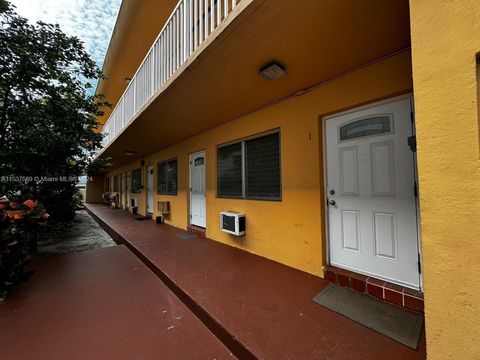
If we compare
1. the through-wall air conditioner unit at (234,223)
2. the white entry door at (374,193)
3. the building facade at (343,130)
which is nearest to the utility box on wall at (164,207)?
the building facade at (343,130)

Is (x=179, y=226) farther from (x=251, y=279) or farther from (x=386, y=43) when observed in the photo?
(x=386, y=43)

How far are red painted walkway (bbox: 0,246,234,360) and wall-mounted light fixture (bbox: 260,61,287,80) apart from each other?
2613 millimetres

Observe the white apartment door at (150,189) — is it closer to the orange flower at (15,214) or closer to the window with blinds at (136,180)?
the window with blinds at (136,180)

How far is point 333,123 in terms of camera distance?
8.47 feet

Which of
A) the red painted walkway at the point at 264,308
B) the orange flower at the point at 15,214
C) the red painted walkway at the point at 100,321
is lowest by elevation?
the red painted walkway at the point at 100,321

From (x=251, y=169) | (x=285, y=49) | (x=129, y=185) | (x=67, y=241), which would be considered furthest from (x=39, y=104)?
(x=129, y=185)

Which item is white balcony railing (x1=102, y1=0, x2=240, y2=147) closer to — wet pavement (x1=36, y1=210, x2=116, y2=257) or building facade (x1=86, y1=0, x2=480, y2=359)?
building facade (x1=86, y1=0, x2=480, y2=359)

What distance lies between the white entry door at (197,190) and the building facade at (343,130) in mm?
286

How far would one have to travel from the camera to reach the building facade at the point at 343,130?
33.9 inches

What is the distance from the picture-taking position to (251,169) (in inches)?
145

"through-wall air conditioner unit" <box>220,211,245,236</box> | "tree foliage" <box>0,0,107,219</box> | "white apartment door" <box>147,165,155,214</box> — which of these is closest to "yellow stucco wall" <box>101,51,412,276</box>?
"through-wall air conditioner unit" <box>220,211,245,236</box>

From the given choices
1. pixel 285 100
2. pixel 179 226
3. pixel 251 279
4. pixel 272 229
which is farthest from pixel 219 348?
pixel 179 226

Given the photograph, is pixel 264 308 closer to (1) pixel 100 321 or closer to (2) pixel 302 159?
(1) pixel 100 321

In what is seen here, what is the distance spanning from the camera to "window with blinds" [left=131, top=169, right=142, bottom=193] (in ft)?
28.6
